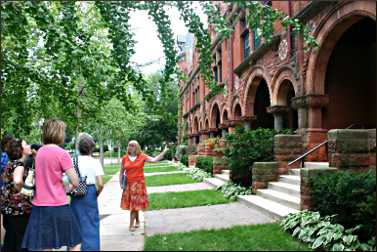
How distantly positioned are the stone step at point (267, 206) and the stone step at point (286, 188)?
418 mm

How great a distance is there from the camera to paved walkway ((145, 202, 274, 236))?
6.73 meters

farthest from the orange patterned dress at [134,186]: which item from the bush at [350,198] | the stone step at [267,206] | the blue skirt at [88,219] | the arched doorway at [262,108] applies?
the arched doorway at [262,108]

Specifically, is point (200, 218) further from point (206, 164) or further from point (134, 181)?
point (206, 164)

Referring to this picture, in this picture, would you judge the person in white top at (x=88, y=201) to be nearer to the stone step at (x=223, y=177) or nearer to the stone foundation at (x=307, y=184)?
the stone foundation at (x=307, y=184)

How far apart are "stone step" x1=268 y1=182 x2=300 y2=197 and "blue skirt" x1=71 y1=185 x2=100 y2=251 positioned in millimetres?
4711

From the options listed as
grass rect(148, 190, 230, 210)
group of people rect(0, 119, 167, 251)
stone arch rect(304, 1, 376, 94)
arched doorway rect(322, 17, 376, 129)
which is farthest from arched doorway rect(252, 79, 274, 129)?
group of people rect(0, 119, 167, 251)

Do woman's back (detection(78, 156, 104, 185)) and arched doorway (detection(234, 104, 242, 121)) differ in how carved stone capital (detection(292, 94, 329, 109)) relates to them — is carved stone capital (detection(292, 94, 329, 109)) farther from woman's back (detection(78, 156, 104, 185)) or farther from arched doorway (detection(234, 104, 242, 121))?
arched doorway (detection(234, 104, 242, 121))

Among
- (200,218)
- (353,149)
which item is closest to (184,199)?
(200,218)

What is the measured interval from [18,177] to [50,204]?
85 cm

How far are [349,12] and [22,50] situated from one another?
647 cm

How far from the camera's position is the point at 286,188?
325 inches

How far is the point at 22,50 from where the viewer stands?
16.1 feet

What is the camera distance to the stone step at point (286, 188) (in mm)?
7827

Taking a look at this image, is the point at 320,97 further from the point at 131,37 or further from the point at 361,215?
the point at 131,37
